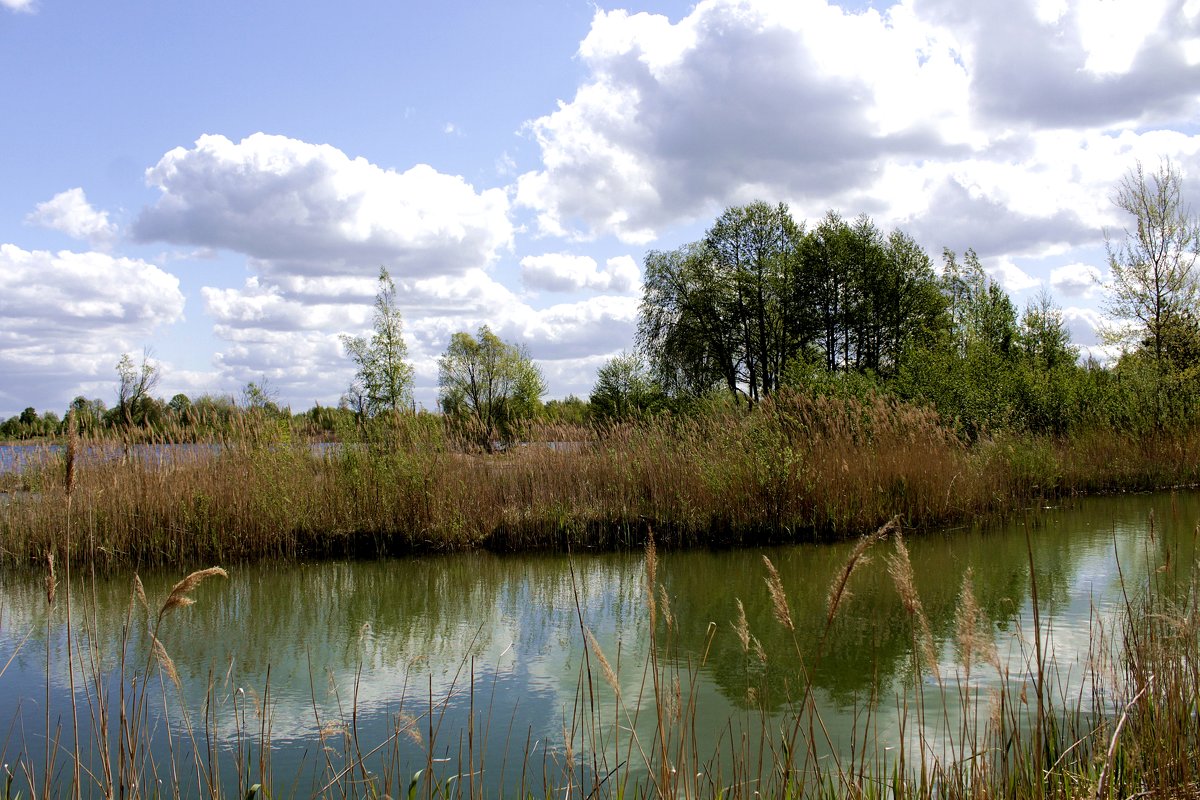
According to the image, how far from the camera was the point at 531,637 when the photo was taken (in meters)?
6.25

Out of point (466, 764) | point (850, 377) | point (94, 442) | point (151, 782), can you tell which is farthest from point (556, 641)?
point (850, 377)

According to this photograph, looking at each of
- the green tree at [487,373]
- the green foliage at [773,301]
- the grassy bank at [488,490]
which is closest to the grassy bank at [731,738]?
the grassy bank at [488,490]

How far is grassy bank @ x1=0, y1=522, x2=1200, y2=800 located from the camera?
2.33 metres

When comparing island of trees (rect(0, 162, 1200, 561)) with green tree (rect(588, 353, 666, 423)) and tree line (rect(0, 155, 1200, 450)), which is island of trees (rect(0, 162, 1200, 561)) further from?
green tree (rect(588, 353, 666, 423))

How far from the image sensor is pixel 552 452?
36.9ft

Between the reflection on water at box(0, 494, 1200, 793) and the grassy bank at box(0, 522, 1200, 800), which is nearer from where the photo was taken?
the grassy bank at box(0, 522, 1200, 800)

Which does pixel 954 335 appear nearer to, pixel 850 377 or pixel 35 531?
pixel 850 377

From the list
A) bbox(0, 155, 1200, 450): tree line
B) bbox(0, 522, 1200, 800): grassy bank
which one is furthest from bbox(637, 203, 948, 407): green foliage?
bbox(0, 522, 1200, 800): grassy bank

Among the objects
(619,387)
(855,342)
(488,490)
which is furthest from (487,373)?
(488,490)

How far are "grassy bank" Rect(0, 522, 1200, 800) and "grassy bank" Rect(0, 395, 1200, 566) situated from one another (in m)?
3.62

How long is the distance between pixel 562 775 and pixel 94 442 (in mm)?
8714

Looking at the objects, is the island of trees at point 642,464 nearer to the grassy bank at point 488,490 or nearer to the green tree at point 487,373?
the grassy bank at point 488,490

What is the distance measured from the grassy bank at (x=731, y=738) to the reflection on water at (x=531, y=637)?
6 cm

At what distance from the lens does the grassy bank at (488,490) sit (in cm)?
949
